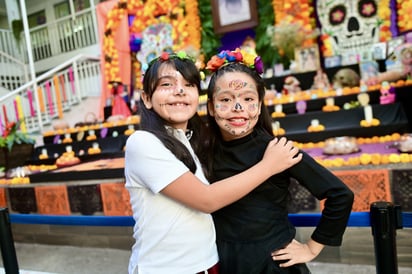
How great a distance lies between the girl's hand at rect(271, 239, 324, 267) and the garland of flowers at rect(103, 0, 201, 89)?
656 cm

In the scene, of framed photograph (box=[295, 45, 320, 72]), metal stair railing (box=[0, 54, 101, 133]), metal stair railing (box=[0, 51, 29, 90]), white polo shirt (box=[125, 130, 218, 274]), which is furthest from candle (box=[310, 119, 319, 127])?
metal stair railing (box=[0, 51, 29, 90])

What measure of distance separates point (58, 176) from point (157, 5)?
531 centimetres

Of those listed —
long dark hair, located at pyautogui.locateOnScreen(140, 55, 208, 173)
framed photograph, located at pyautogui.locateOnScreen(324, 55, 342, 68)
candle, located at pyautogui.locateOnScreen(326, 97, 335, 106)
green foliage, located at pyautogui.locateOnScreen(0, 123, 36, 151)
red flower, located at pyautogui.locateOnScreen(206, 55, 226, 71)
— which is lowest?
green foliage, located at pyautogui.locateOnScreen(0, 123, 36, 151)

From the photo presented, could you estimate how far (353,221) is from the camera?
1.25 metres

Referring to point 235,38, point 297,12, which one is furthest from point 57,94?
point 297,12

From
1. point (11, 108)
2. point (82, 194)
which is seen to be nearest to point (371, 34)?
point (82, 194)

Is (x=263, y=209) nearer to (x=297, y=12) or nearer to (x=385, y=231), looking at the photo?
(x=385, y=231)

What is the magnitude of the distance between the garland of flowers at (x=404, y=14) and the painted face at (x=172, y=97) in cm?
596

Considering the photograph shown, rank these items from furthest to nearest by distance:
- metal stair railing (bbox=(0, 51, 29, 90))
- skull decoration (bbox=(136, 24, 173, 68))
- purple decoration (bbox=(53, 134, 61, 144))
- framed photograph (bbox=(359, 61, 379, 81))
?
metal stair railing (bbox=(0, 51, 29, 90))
skull decoration (bbox=(136, 24, 173, 68))
purple decoration (bbox=(53, 134, 61, 144))
framed photograph (bbox=(359, 61, 379, 81))

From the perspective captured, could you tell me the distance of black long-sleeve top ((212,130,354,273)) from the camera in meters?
1.05

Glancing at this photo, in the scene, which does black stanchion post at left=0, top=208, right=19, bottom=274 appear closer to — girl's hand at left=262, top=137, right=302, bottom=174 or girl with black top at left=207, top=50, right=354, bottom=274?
girl with black top at left=207, top=50, right=354, bottom=274

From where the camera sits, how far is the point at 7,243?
178cm

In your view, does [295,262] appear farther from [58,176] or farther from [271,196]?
[58,176]

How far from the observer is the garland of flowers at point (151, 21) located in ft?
24.7
